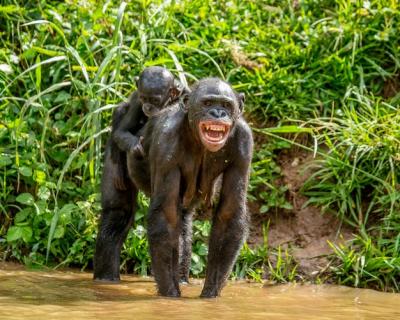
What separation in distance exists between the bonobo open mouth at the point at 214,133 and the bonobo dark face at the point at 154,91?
1092mm

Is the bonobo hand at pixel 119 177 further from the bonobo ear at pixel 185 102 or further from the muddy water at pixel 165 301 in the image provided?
the bonobo ear at pixel 185 102

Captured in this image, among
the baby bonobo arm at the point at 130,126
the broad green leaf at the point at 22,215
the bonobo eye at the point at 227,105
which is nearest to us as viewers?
the bonobo eye at the point at 227,105

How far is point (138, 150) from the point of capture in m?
7.47

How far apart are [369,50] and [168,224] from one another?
417 cm

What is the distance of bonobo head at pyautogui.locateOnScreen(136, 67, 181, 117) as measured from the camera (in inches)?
304

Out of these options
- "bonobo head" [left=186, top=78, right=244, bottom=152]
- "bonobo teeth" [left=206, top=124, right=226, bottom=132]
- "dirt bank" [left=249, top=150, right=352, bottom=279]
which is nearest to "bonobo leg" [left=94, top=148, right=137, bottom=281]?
"dirt bank" [left=249, top=150, right=352, bottom=279]

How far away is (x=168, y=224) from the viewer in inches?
268

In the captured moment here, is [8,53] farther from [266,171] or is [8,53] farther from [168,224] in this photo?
[168,224]

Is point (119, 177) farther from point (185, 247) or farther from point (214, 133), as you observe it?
point (214, 133)

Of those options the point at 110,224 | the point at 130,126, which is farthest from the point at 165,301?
the point at 130,126

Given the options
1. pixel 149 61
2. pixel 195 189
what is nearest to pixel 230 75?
pixel 149 61

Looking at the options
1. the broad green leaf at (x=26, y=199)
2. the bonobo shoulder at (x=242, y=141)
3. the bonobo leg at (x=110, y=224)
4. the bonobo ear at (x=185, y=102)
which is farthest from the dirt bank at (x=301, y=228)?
the bonobo ear at (x=185, y=102)

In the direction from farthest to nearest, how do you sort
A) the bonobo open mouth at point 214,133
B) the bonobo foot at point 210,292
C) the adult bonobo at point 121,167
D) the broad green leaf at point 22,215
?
1. the broad green leaf at point 22,215
2. the adult bonobo at point 121,167
3. the bonobo foot at point 210,292
4. the bonobo open mouth at point 214,133

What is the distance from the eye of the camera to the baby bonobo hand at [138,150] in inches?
293
